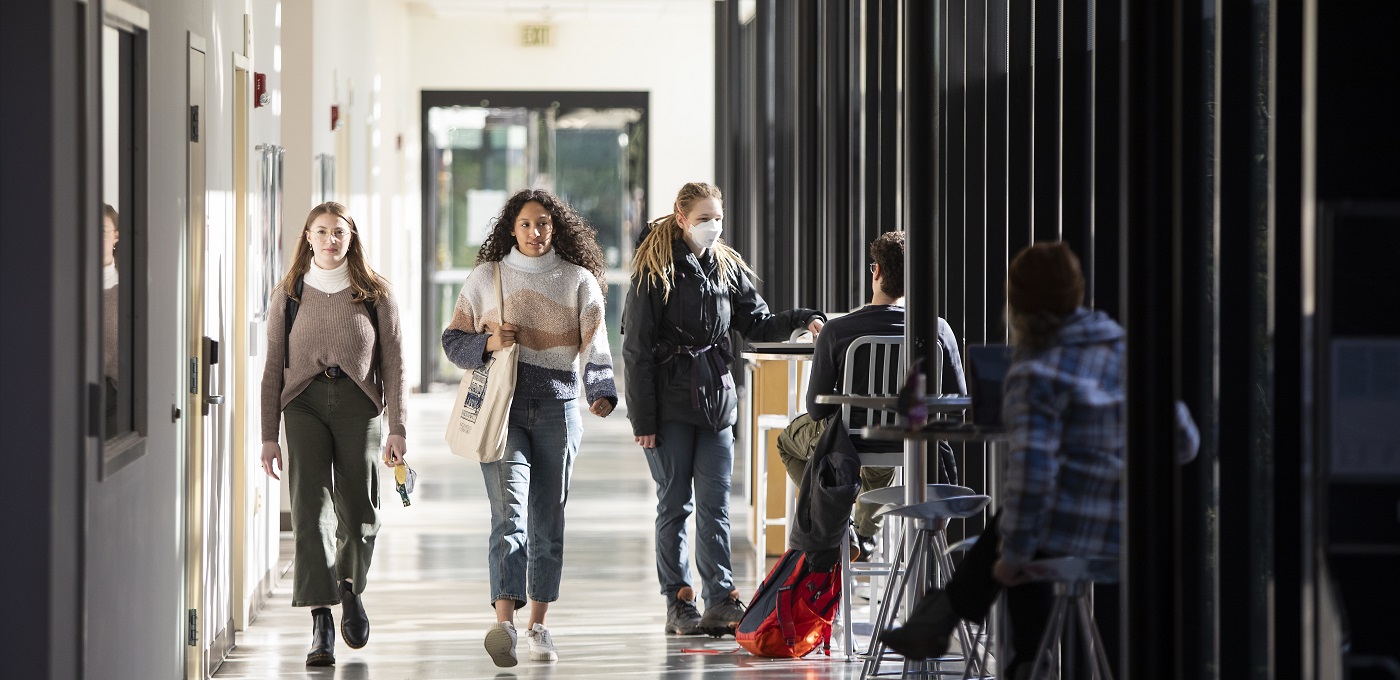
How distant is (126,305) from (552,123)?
1232 cm

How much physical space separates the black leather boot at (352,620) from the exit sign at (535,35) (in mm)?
10998

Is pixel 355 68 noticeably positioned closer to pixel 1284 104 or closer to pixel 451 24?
pixel 451 24

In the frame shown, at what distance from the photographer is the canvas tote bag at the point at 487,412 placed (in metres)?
4.73

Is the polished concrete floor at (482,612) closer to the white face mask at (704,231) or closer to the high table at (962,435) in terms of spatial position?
the white face mask at (704,231)

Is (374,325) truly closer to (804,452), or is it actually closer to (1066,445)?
(804,452)

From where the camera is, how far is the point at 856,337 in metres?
4.69

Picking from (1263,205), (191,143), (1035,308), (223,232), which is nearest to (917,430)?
(1035,308)

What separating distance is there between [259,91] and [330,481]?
1741mm

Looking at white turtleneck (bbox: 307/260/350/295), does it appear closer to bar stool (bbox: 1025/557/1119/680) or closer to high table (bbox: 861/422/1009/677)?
high table (bbox: 861/422/1009/677)

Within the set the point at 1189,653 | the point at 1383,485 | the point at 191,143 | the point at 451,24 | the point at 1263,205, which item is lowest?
the point at 1189,653

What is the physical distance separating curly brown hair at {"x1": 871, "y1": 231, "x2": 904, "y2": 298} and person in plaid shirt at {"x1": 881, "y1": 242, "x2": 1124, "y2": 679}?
1.90 meters

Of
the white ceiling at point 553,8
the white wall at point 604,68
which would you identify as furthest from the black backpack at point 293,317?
the white wall at point 604,68

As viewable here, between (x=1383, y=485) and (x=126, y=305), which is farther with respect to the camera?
(x=126, y=305)

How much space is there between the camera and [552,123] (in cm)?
1577
